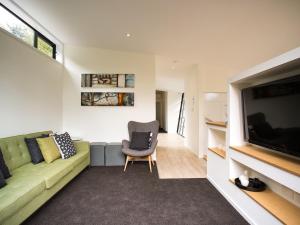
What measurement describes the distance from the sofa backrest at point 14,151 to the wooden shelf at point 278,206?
2991mm

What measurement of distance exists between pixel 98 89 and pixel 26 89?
1552 mm

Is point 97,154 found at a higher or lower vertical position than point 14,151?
lower

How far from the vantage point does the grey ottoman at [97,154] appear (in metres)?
3.92

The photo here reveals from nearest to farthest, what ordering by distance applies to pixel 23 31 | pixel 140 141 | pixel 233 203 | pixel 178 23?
pixel 233 203, pixel 178 23, pixel 23 31, pixel 140 141

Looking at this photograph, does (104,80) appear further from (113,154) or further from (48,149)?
(48,149)

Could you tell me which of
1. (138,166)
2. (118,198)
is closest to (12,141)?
(118,198)

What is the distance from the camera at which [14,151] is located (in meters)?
2.47

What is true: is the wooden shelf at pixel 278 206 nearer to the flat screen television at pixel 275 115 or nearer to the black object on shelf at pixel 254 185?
the black object on shelf at pixel 254 185

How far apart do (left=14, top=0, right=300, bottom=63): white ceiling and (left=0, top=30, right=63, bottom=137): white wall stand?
0.69m

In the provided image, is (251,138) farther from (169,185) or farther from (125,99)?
(125,99)

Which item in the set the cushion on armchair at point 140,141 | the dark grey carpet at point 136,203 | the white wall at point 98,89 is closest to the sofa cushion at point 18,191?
the dark grey carpet at point 136,203

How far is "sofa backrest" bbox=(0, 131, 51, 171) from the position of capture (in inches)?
91.4

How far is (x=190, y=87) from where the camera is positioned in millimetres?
5461

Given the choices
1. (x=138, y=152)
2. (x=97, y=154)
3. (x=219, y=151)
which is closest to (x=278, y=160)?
(x=219, y=151)
